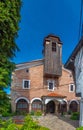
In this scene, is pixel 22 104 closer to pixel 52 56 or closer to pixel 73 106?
pixel 73 106

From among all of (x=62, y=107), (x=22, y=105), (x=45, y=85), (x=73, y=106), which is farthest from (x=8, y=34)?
(x=73, y=106)

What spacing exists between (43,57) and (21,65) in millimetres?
4913

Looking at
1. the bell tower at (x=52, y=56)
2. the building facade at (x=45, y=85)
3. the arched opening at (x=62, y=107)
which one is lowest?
the arched opening at (x=62, y=107)

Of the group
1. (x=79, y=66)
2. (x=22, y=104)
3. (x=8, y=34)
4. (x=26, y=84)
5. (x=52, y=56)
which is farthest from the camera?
(x=52, y=56)

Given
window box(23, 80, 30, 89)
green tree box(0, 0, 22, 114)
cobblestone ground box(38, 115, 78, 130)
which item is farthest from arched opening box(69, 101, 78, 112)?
green tree box(0, 0, 22, 114)

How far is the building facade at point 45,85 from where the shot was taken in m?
36.8

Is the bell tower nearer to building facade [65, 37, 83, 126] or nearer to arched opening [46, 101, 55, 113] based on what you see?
arched opening [46, 101, 55, 113]

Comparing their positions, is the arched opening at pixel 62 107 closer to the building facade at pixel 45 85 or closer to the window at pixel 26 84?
the building facade at pixel 45 85

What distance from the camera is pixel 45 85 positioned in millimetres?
38531

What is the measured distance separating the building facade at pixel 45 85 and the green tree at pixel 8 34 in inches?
889

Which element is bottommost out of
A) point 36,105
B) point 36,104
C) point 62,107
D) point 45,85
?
point 62,107

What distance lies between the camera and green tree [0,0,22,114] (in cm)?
1165

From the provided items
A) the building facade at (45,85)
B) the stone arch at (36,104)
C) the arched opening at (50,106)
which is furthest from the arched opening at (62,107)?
the stone arch at (36,104)

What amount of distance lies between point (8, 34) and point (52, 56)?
2726 centimetres
